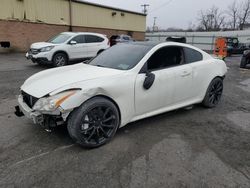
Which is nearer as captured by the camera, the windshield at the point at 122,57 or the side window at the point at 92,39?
the windshield at the point at 122,57

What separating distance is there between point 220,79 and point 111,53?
2.57 meters

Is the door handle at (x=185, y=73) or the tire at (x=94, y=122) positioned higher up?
the door handle at (x=185, y=73)

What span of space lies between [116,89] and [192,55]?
2054mm

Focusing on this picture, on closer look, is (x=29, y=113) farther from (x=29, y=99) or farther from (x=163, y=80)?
(x=163, y=80)

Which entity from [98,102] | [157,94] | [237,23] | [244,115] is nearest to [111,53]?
[157,94]

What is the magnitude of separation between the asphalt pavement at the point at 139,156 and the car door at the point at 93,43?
7235mm

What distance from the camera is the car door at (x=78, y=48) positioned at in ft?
33.8

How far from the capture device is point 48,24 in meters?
17.4

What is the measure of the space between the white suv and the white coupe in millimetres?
5967

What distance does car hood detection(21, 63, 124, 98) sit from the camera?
3047 mm

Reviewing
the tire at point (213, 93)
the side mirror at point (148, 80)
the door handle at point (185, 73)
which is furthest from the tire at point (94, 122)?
the tire at point (213, 93)

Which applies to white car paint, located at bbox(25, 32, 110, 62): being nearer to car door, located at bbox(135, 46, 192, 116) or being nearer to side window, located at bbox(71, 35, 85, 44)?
side window, located at bbox(71, 35, 85, 44)

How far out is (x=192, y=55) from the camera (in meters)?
4.46

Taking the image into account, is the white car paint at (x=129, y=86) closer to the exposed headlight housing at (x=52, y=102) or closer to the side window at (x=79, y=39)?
the exposed headlight housing at (x=52, y=102)
